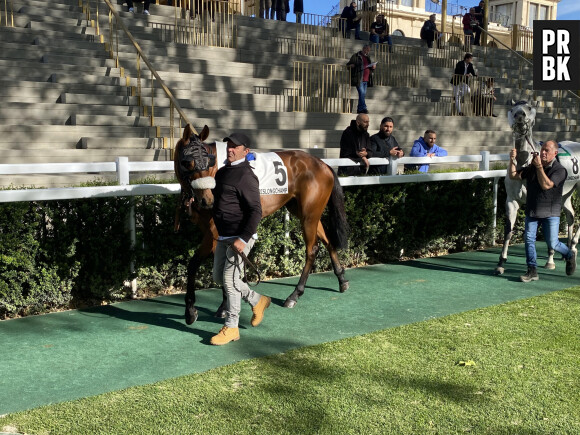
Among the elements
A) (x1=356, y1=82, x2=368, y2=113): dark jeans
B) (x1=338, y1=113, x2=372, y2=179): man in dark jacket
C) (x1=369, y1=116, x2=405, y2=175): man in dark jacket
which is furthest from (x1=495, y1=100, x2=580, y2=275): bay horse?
(x1=356, y1=82, x2=368, y2=113): dark jeans

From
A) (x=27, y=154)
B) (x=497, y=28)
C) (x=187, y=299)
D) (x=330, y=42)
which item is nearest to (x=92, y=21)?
(x=27, y=154)

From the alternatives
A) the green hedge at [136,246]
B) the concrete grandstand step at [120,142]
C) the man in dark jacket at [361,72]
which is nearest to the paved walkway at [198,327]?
the green hedge at [136,246]

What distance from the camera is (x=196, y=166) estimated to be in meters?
5.45

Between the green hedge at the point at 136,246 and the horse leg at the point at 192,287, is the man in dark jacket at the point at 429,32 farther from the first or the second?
the horse leg at the point at 192,287

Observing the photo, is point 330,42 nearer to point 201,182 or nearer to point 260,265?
point 260,265

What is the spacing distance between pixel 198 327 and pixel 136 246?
1.34 metres

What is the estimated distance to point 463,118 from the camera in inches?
742

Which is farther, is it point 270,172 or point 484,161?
point 484,161

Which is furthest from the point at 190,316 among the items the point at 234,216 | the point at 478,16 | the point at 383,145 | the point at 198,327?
the point at 478,16

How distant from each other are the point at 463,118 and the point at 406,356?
1475 centimetres

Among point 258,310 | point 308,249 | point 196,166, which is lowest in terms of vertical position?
point 258,310

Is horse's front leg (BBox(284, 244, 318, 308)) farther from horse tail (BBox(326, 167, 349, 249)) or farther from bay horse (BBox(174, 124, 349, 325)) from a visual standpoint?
horse tail (BBox(326, 167, 349, 249))

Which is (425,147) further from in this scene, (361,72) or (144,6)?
(144,6)

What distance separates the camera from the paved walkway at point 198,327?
15.8 ft
